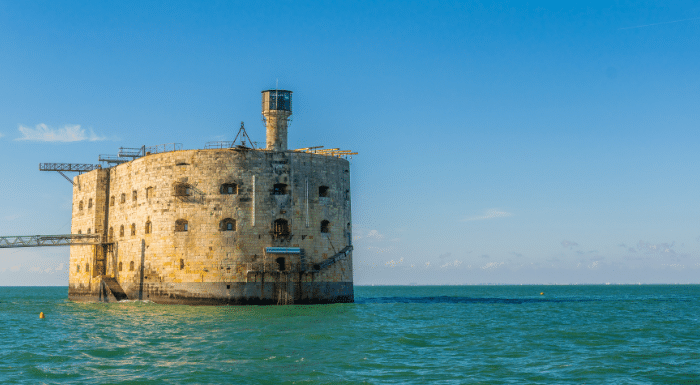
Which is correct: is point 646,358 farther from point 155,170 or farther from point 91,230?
point 91,230

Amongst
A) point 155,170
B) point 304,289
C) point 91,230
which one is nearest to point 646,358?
point 304,289

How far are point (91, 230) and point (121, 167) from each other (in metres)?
5.71

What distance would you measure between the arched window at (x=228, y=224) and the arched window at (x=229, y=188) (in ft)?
5.29

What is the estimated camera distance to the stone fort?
125 feet

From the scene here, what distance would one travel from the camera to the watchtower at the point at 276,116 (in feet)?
141

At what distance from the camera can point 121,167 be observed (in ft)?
148

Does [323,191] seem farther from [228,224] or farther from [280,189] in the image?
[228,224]

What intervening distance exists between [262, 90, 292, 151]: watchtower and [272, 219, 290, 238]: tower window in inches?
233

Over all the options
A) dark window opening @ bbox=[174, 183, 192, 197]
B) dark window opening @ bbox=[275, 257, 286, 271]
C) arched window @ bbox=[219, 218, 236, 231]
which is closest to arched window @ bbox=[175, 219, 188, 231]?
dark window opening @ bbox=[174, 183, 192, 197]

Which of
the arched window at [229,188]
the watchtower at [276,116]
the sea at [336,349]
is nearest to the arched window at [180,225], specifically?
the arched window at [229,188]

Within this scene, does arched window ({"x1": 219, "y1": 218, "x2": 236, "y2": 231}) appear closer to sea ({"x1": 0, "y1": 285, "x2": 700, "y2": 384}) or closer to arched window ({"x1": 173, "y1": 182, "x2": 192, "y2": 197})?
arched window ({"x1": 173, "y1": 182, "x2": 192, "y2": 197})

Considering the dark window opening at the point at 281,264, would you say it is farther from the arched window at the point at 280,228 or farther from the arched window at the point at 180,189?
the arched window at the point at 180,189

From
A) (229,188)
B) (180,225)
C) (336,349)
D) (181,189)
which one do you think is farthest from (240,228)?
(336,349)

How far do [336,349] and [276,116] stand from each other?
944 inches
